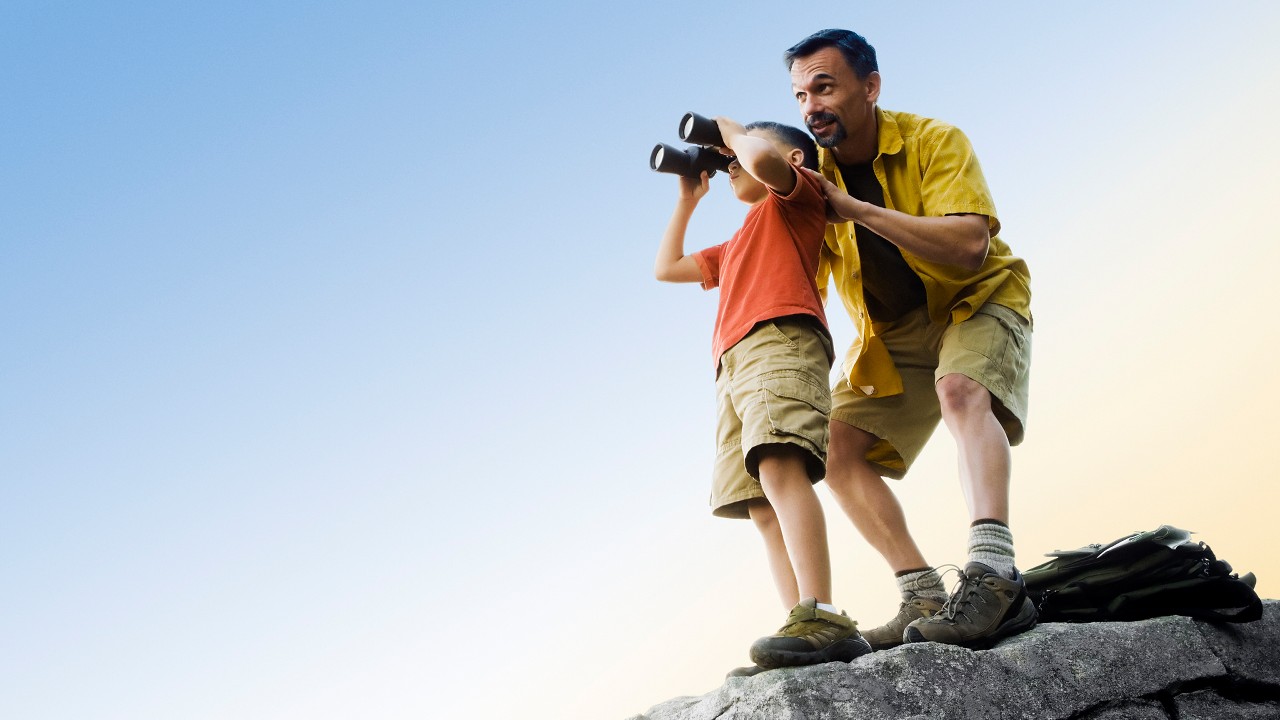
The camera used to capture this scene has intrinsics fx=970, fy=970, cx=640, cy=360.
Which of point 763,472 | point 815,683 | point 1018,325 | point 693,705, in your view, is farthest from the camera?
point 1018,325

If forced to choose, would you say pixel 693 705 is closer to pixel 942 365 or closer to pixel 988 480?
pixel 988 480

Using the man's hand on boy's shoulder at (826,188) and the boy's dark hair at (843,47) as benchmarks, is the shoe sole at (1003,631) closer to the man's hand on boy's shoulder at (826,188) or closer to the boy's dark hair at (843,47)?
the man's hand on boy's shoulder at (826,188)

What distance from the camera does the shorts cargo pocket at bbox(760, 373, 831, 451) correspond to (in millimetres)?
2469

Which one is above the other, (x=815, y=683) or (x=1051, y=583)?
(x=1051, y=583)

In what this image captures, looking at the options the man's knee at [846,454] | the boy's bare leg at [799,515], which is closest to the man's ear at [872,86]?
the man's knee at [846,454]

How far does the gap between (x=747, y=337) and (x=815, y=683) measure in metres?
0.99

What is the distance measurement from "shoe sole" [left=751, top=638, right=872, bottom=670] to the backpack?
0.82 meters

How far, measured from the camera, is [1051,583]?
2.89 metres

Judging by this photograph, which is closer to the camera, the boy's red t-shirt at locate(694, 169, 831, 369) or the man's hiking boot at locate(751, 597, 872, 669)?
the man's hiking boot at locate(751, 597, 872, 669)

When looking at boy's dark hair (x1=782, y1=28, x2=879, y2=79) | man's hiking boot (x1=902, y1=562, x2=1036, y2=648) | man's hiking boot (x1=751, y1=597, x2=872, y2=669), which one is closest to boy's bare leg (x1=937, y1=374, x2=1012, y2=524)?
man's hiking boot (x1=902, y1=562, x2=1036, y2=648)

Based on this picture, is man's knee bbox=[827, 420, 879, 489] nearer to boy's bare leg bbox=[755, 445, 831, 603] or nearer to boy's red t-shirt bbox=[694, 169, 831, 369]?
boy's red t-shirt bbox=[694, 169, 831, 369]

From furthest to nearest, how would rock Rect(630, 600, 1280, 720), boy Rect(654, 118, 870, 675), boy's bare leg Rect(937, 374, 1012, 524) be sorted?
boy's bare leg Rect(937, 374, 1012, 524)
boy Rect(654, 118, 870, 675)
rock Rect(630, 600, 1280, 720)

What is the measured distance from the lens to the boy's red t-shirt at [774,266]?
2.74 meters

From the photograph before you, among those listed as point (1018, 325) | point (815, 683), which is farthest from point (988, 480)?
point (815, 683)
